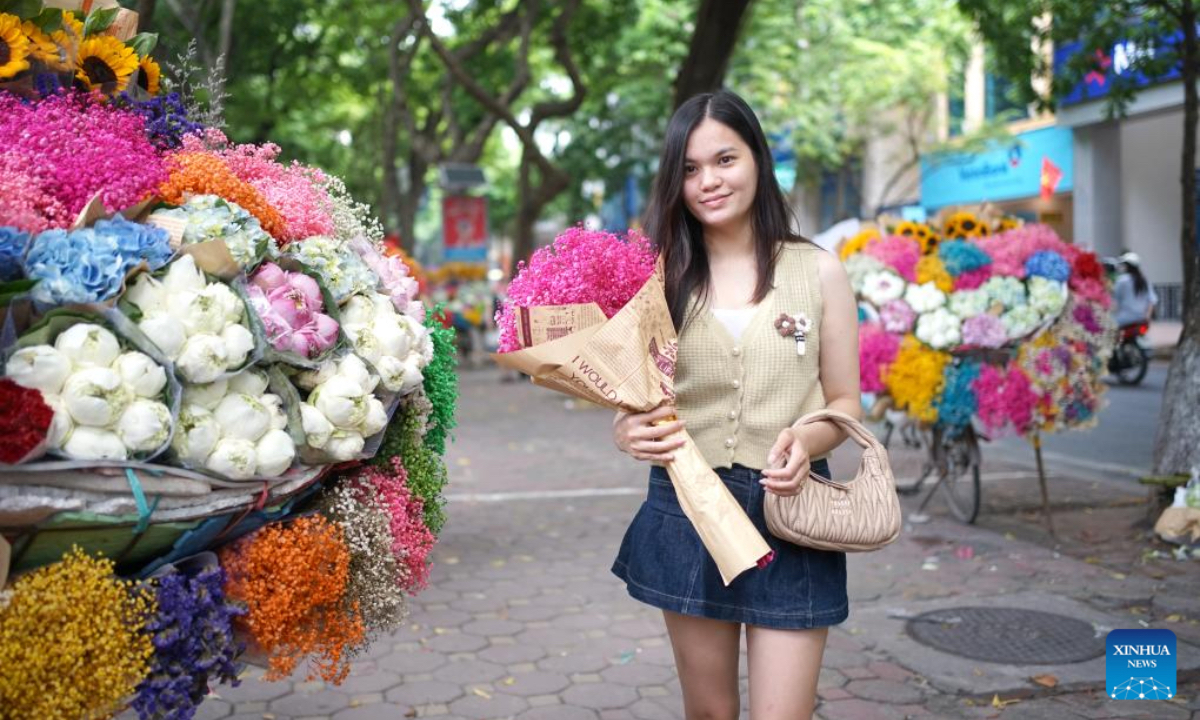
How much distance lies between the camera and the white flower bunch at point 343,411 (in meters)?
2.07

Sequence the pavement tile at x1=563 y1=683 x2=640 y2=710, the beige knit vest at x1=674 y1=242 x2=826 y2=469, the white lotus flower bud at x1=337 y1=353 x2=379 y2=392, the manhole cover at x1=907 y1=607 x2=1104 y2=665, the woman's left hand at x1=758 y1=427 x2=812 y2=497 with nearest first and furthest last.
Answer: the white lotus flower bud at x1=337 y1=353 x2=379 y2=392 < the woman's left hand at x1=758 y1=427 x2=812 y2=497 < the beige knit vest at x1=674 y1=242 x2=826 y2=469 < the pavement tile at x1=563 y1=683 x2=640 y2=710 < the manhole cover at x1=907 y1=607 x2=1104 y2=665

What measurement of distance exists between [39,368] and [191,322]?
0.25m

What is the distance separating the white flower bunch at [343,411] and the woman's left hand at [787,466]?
2.72 feet

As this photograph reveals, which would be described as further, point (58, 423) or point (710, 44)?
point (710, 44)

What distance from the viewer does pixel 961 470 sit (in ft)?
22.8

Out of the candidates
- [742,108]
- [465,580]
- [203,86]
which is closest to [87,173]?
[203,86]

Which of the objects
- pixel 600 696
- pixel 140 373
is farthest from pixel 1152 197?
pixel 140 373

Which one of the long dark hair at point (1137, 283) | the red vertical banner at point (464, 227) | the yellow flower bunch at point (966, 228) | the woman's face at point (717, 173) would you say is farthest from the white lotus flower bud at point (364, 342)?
the red vertical banner at point (464, 227)

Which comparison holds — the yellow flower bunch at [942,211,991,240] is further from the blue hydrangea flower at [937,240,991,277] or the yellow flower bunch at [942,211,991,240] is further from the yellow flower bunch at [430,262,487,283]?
the yellow flower bunch at [430,262,487,283]

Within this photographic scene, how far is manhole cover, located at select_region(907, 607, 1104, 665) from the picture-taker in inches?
Answer: 179

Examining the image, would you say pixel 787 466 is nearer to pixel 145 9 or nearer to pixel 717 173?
pixel 717 173

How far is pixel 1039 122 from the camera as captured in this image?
23547 mm

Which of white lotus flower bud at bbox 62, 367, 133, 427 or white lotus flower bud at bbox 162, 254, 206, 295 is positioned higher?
white lotus flower bud at bbox 162, 254, 206, 295

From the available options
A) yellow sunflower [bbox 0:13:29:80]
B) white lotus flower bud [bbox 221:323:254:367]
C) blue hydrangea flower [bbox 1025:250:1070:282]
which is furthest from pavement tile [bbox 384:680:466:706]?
blue hydrangea flower [bbox 1025:250:1070:282]
